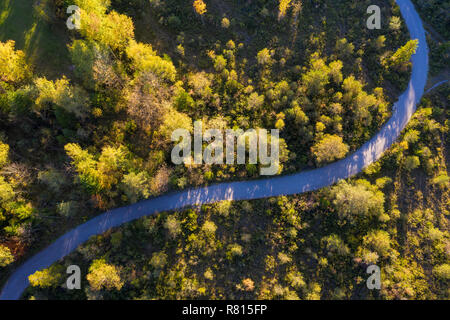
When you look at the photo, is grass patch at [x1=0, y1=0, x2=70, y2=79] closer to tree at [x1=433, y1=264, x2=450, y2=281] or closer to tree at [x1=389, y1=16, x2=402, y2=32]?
tree at [x1=389, y1=16, x2=402, y2=32]

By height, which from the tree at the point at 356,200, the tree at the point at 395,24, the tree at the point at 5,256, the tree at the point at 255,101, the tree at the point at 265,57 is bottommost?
the tree at the point at 5,256

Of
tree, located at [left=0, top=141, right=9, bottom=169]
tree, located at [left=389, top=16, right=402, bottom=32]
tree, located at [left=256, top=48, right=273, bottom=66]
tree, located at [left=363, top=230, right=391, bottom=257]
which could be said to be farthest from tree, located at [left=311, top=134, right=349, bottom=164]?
tree, located at [left=0, top=141, right=9, bottom=169]

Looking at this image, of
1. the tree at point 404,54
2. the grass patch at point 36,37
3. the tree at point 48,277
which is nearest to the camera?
the tree at point 48,277

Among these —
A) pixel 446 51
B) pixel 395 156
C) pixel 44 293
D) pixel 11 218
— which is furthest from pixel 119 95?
pixel 446 51

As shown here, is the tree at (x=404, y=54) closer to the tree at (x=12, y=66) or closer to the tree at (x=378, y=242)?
the tree at (x=378, y=242)

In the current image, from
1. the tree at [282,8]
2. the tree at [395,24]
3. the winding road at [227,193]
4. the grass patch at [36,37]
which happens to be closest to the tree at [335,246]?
the winding road at [227,193]

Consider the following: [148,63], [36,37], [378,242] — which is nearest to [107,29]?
[148,63]

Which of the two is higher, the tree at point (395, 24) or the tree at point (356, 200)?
the tree at point (395, 24)
